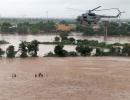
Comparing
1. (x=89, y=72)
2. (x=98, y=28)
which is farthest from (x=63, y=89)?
(x=98, y=28)

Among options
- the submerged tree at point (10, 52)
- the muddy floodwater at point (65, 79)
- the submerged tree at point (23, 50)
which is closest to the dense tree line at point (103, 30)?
the submerged tree at point (23, 50)

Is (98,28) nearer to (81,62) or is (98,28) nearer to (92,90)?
(81,62)

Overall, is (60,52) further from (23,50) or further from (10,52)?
(10,52)

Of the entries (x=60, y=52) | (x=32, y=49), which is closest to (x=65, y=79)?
(x=32, y=49)

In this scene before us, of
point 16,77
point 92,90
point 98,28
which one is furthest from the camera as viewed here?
point 98,28

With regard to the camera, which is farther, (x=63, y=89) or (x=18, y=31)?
(x=18, y=31)

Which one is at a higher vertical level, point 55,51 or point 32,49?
point 32,49

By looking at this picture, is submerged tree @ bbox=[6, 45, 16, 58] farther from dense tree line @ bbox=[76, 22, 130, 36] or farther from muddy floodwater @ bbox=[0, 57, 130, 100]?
dense tree line @ bbox=[76, 22, 130, 36]

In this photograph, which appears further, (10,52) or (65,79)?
(10,52)
